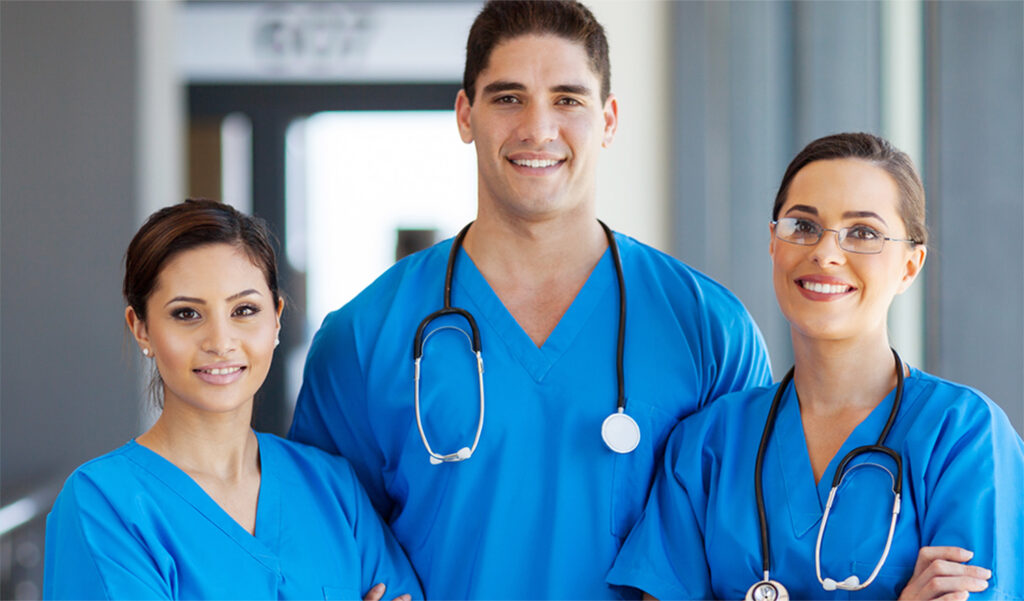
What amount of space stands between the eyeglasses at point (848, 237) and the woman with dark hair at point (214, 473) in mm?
775

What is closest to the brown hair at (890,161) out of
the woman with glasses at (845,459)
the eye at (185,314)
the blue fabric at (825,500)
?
the woman with glasses at (845,459)

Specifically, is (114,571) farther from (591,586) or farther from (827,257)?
(827,257)

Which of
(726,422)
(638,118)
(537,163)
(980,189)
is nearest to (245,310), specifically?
(537,163)

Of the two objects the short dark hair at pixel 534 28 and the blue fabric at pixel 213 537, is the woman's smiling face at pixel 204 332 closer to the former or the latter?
the blue fabric at pixel 213 537

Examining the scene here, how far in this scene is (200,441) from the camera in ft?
4.64

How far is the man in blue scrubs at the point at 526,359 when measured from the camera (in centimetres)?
153

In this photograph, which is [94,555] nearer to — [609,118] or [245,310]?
[245,310]

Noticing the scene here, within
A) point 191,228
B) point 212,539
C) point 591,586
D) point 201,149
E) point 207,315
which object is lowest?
point 591,586

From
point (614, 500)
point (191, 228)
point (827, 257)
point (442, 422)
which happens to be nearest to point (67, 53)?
point (191, 228)

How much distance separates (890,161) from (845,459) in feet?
1.36

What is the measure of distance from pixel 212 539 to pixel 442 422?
41 centimetres

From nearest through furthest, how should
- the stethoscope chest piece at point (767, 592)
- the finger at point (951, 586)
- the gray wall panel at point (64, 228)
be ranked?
1. the finger at point (951, 586)
2. the stethoscope chest piece at point (767, 592)
3. the gray wall panel at point (64, 228)

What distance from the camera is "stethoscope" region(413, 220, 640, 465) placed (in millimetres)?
1505

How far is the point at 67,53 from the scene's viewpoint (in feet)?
9.62
